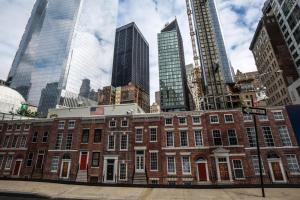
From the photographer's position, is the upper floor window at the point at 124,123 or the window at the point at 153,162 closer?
the window at the point at 153,162

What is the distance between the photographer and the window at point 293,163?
73.6 ft

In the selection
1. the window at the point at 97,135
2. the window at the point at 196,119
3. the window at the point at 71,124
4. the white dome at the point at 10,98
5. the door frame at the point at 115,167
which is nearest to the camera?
the door frame at the point at 115,167

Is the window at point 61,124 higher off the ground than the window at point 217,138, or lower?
higher

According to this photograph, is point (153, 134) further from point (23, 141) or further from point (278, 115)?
point (23, 141)

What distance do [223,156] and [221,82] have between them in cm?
8101

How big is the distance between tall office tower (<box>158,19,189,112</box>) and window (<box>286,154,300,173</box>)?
9827 centimetres

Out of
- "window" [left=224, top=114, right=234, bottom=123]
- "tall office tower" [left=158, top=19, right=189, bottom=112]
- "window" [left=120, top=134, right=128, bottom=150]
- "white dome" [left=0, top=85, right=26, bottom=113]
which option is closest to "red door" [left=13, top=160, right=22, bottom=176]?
"window" [left=120, top=134, right=128, bottom=150]

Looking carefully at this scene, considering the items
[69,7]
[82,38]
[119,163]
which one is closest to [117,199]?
[119,163]

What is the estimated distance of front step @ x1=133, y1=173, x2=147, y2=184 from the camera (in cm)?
2423

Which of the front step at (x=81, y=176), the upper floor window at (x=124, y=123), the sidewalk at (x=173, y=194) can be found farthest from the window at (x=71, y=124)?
the sidewalk at (x=173, y=194)

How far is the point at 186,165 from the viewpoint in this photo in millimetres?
24594

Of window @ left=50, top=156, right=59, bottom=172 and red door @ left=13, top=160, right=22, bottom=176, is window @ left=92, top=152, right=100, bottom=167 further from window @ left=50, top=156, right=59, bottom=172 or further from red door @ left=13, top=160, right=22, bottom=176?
red door @ left=13, top=160, right=22, bottom=176

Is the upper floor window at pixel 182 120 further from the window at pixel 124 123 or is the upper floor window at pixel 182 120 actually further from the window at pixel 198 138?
the window at pixel 124 123

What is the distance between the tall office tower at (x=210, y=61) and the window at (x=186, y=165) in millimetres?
67764
